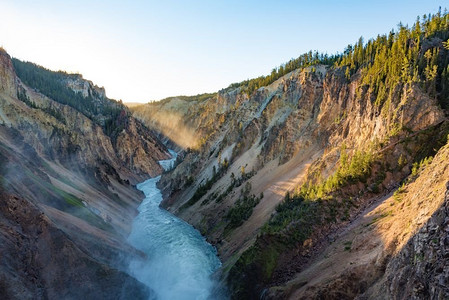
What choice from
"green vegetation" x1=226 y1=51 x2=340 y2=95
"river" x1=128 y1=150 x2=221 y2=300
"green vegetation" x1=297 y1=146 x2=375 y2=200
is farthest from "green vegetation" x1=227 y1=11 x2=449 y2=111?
"green vegetation" x1=226 y1=51 x2=340 y2=95

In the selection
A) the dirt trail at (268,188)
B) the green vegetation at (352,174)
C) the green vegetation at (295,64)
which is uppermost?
the green vegetation at (295,64)

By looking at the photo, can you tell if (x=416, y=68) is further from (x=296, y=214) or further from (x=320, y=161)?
(x=296, y=214)

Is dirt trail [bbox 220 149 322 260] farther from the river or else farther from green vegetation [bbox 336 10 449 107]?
green vegetation [bbox 336 10 449 107]

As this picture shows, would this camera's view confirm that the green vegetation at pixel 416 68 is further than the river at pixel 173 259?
Yes

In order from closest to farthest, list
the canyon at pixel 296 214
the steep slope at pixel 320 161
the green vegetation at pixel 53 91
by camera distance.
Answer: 1. the canyon at pixel 296 214
2. the steep slope at pixel 320 161
3. the green vegetation at pixel 53 91

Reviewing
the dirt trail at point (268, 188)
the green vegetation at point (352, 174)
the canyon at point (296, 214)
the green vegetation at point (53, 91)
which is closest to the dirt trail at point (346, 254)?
the canyon at point (296, 214)

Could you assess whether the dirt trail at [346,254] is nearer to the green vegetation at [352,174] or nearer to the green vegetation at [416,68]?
the green vegetation at [352,174]

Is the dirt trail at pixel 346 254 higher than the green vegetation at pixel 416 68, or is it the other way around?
the green vegetation at pixel 416 68

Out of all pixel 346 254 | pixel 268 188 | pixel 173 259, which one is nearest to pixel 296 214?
pixel 346 254
